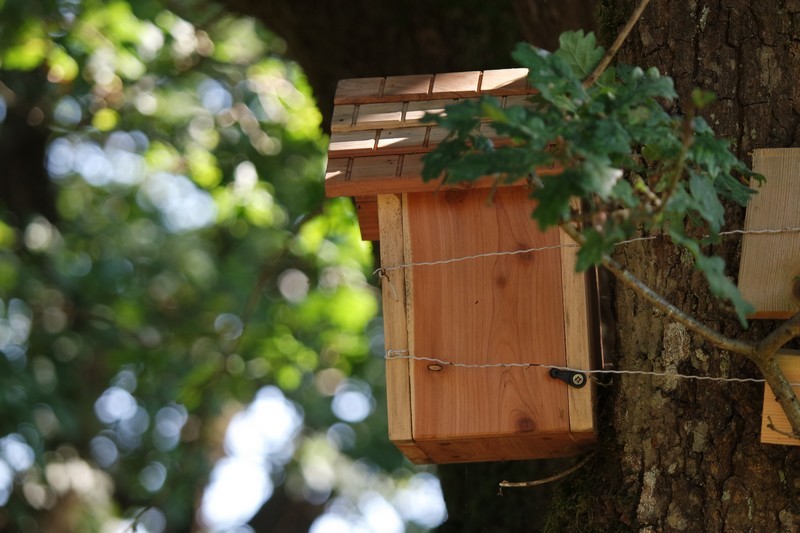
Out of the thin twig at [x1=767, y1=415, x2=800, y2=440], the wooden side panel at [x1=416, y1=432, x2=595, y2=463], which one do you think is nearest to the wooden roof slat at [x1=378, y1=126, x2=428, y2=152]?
the wooden side panel at [x1=416, y1=432, x2=595, y2=463]

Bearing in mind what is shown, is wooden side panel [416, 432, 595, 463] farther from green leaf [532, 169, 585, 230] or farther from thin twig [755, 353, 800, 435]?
green leaf [532, 169, 585, 230]

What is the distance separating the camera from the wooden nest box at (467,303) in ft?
7.11

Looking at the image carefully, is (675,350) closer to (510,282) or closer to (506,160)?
(510,282)

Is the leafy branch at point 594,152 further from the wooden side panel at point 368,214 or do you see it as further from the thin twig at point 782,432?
the wooden side panel at point 368,214

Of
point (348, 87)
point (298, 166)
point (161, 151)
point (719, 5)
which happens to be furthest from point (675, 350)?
point (161, 151)

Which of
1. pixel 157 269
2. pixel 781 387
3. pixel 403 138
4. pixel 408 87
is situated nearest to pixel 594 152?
pixel 781 387

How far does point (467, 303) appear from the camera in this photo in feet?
7.29

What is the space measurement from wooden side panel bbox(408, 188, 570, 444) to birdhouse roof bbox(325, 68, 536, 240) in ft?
0.27

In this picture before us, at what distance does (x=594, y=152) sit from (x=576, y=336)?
2.49 feet

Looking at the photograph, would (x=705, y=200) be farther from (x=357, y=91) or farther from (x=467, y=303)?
(x=357, y=91)

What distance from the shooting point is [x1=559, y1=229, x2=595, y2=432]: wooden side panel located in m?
2.14

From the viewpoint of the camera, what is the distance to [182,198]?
8070 mm

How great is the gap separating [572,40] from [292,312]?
5.26 metres

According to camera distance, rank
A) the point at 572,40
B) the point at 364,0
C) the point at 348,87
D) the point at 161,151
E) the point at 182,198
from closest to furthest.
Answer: the point at 572,40, the point at 348,87, the point at 364,0, the point at 161,151, the point at 182,198
